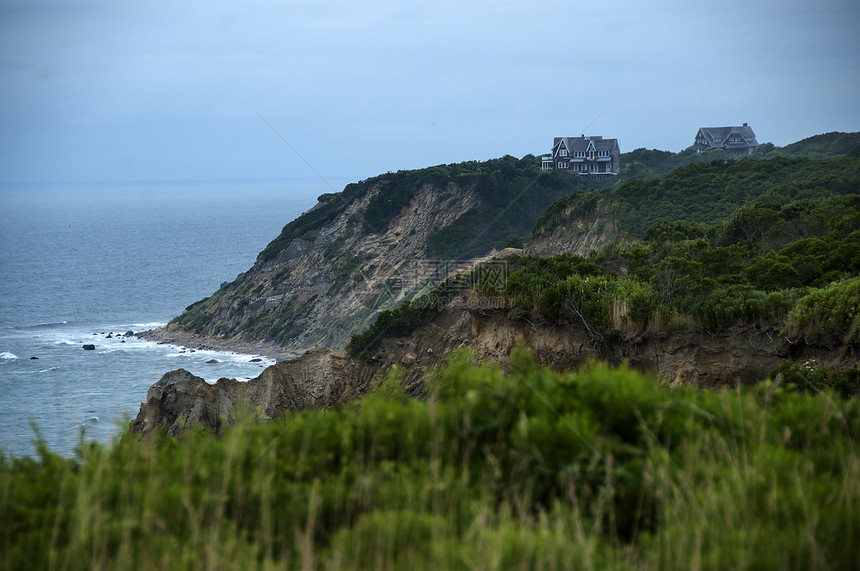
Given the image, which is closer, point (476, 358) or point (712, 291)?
point (712, 291)

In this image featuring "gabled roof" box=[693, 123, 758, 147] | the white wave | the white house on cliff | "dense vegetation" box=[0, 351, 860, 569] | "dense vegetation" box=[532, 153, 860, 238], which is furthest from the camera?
"gabled roof" box=[693, 123, 758, 147]

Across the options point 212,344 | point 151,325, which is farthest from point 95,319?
point 212,344

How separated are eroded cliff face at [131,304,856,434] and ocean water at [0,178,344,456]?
2949 mm

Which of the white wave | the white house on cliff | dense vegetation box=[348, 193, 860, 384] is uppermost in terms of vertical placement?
the white house on cliff

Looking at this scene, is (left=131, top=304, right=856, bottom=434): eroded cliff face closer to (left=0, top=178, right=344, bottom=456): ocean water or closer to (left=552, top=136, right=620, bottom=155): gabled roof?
(left=0, top=178, right=344, bottom=456): ocean water

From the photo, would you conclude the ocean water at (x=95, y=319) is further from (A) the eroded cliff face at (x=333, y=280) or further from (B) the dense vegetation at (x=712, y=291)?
(B) the dense vegetation at (x=712, y=291)

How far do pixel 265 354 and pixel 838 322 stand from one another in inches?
1730

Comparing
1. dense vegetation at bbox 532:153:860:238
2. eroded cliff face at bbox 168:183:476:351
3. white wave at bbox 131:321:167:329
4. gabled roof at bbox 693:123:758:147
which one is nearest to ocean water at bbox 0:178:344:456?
white wave at bbox 131:321:167:329

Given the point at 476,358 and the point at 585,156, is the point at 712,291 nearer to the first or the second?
the point at 476,358

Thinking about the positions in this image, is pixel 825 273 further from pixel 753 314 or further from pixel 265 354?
pixel 265 354

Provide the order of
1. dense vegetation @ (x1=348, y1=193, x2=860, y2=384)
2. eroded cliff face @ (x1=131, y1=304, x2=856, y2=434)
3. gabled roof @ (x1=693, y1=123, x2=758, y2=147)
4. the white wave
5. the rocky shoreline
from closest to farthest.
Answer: dense vegetation @ (x1=348, y1=193, x2=860, y2=384) → eroded cliff face @ (x1=131, y1=304, x2=856, y2=434) → the rocky shoreline → the white wave → gabled roof @ (x1=693, y1=123, x2=758, y2=147)

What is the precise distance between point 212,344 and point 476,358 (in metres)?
41.1

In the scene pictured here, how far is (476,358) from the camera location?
19328 millimetres

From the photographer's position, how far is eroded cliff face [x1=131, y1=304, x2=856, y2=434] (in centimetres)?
1437
